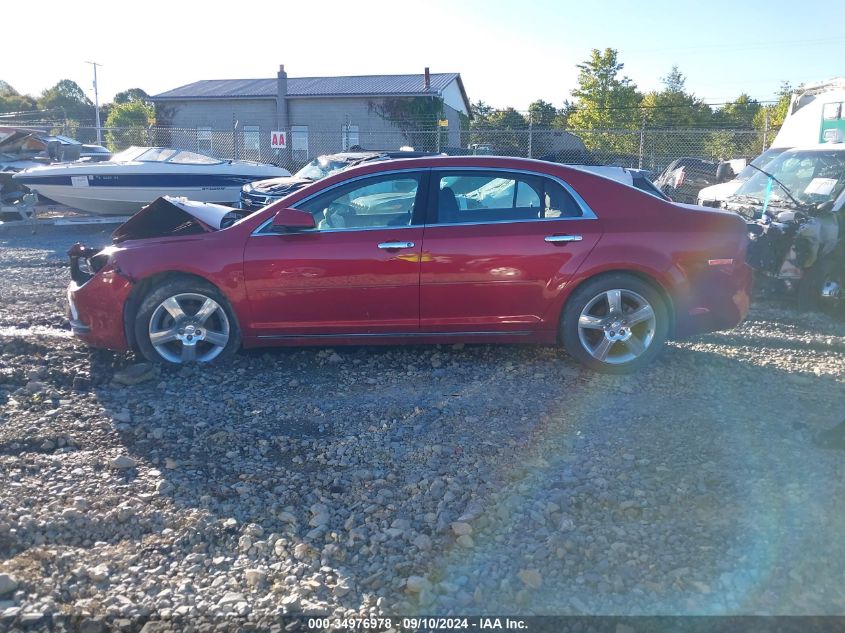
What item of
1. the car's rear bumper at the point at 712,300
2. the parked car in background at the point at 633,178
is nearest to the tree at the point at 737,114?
the parked car in background at the point at 633,178

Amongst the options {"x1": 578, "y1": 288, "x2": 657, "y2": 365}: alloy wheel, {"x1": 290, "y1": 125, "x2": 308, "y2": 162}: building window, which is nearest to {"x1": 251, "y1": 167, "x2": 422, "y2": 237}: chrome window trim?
{"x1": 578, "y1": 288, "x2": 657, "y2": 365}: alloy wheel

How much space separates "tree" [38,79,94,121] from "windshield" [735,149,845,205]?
56.8 meters

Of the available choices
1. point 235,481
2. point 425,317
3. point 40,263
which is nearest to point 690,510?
point 235,481

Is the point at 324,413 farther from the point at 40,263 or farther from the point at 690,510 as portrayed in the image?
the point at 40,263

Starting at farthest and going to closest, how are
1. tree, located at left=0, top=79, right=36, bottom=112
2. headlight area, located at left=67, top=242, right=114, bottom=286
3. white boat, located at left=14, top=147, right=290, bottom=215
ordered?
tree, located at left=0, top=79, right=36, bottom=112 → white boat, located at left=14, top=147, right=290, bottom=215 → headlight area, located at left=67, top=242, right=114, bottom=286

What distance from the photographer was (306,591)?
3273 millimetres

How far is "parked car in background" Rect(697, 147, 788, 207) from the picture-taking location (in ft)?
32.8

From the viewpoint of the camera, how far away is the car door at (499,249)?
5828 mm

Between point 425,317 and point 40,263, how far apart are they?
7541 millimetres

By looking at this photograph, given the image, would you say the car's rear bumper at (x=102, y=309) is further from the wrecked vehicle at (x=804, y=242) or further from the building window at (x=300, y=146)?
the building window at (x=300, y=146)

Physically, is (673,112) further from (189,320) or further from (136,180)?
(189,320)

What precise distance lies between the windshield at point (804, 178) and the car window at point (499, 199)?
3947 mm

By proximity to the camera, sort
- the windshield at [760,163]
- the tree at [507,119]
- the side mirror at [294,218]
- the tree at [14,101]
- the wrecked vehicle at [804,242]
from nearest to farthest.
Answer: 1. the side mirror at [294,218]
2. the wrecked vehicle at [804,242]
3. the windshield at [760,163]
4. the tree at [507,119]
5. the tree at [14,101]

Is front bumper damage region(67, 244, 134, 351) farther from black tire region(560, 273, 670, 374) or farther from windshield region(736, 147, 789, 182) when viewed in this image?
windshield region(736, 147, 789, 182)
